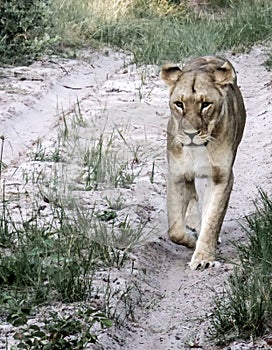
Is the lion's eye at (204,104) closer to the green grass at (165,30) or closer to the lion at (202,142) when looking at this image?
the lion at (202,142)

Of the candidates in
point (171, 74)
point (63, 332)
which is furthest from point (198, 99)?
point (63, 332)

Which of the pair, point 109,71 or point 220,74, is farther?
point 109,71

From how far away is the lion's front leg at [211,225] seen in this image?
4785 mm

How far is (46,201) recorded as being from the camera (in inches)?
218

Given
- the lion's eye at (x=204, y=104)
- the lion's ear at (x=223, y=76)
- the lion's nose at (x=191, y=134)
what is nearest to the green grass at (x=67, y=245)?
the lion's nose at (x=191, y=134)

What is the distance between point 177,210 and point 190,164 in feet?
1.00

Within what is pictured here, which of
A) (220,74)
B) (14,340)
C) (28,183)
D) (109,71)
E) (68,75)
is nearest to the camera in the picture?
(14,340)

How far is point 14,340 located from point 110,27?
940 cm

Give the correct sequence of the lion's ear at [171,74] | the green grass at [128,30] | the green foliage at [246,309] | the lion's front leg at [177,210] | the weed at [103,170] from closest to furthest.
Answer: the green foliage at [246,309] → the lion's ear at [171,74] → the lion's front leg at [177,210] → the weed at [103,170] → the green grass at [128,30]

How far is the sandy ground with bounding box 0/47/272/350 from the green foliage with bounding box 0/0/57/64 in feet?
0.77

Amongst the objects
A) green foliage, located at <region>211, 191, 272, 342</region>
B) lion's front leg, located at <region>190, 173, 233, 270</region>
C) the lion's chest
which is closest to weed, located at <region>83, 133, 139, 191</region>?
the lion's chest

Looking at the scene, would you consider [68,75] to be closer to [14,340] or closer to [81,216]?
[81,216]

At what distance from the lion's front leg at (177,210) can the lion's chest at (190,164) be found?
70 mm

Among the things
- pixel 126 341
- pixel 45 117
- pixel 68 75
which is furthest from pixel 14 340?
pixel 68 75
